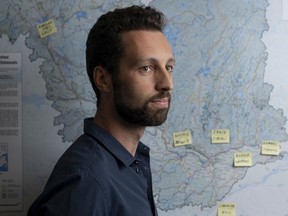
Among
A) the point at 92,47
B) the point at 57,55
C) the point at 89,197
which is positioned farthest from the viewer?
the point at 57,55

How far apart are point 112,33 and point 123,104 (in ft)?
0.77

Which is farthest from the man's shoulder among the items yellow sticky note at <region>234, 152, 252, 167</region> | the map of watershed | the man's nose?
yellow sticky note at <region>234, 152, 252, 167</region>

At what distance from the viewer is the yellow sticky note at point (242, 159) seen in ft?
5.20

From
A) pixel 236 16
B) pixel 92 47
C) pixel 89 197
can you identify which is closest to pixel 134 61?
pixel 92 47

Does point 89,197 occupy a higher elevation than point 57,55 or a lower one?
lower

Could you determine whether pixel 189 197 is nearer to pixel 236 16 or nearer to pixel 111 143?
pixel 111 143

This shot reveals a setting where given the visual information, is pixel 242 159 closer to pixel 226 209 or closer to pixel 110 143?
pixel 226 209

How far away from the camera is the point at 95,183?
3.20 ft

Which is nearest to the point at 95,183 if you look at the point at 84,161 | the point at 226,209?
the point at 84,161

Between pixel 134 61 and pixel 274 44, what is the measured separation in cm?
71

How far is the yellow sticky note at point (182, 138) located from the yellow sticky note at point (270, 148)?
0.31 m

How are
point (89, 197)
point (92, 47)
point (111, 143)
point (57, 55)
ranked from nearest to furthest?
1. point (89, 197)
2. point (111, 143)
3. point (92, 47)
4. point (57, 55)

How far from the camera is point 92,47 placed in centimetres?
125

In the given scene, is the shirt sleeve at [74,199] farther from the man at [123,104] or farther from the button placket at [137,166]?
the button placket at [137,166]
